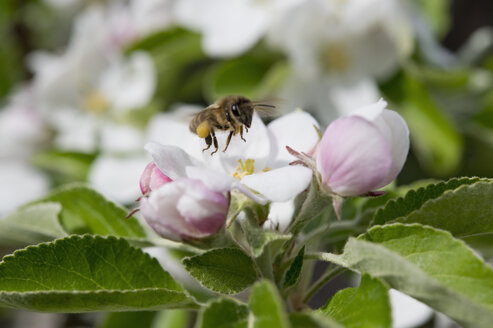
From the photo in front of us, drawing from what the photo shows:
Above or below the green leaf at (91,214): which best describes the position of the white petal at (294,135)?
below

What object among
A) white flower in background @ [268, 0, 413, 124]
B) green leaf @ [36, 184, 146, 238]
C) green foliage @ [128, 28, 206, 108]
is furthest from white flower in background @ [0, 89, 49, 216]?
green leaf @ [36, 184, 146, 238]

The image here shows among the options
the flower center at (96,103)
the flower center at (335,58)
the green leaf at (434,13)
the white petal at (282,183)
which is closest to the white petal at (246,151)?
the white petal at (282,183)

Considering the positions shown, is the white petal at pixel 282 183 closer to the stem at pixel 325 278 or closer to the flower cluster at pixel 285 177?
the flower cluster at pixel 285 177

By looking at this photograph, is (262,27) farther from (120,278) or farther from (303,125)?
(120,278)

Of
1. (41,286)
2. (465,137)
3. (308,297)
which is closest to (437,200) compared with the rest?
(308,297)

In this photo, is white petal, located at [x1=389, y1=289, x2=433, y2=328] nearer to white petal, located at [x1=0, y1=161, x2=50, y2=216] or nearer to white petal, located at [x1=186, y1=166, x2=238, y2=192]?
white petal, located at [x1=186, y1=166, x2=238, y2=192]

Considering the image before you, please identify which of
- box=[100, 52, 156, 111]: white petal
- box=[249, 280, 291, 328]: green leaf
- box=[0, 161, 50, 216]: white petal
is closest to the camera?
box=[249, 280, 291, 328]: green leaf

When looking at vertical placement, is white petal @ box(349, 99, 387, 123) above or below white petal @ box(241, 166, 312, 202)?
above
